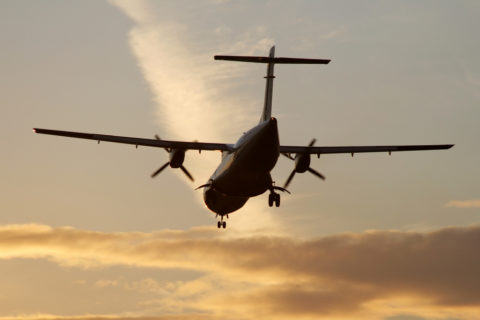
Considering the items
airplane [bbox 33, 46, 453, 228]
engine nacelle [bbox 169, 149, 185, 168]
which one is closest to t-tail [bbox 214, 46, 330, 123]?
airplane [bbox 33, 46, 453, 228]

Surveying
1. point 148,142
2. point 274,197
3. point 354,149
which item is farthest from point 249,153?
point 354,149

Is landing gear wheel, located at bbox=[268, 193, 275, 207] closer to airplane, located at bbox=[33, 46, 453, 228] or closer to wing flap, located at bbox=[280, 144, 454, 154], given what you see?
airplane, located at bbox=[33, 46, 453, 228]

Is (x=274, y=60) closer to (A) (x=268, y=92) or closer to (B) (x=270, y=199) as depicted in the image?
(A) (x=268, y=92)

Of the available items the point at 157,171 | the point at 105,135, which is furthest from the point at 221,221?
the point at 105,135

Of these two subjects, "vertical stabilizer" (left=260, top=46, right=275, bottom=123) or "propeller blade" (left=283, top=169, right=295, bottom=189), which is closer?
"vertical stabilizer" (left=260, top=46, right=275, bottom=123)

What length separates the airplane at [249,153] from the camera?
1818 inches

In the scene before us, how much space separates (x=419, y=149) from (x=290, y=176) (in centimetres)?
838

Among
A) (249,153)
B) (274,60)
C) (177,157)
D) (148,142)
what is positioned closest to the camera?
(249,153)

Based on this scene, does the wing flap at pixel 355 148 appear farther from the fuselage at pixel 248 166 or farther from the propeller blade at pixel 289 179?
the fuselage at pixel 248 166

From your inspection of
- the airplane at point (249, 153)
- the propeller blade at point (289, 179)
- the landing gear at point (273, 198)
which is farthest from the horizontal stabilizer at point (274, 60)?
the landing gear at point (273, 198)

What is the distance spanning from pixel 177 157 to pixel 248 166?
6.46 metres

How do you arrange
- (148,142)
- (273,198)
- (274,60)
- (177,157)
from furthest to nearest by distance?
1. (274,60)
2. (148,142)
3. (177,157)
4. (273,198)

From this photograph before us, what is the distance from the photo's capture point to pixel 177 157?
52.4 m

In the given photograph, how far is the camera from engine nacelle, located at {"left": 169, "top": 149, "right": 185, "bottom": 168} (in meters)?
52.4
